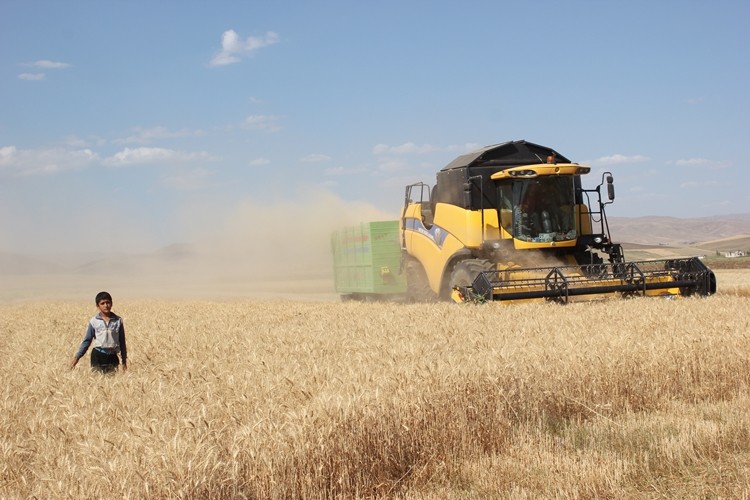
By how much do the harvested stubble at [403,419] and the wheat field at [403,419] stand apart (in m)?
0.02

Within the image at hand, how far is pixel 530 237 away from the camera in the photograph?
1436cm

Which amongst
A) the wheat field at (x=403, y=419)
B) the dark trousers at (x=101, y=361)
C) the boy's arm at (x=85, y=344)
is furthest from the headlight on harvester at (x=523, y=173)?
the boy's arm at (x=85, y=344)

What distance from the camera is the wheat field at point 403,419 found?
4375 mm

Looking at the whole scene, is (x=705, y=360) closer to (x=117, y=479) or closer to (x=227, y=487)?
(x=227, y=487)

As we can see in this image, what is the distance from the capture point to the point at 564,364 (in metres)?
6.79

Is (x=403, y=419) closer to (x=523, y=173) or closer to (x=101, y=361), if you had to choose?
(x=101, y=361)

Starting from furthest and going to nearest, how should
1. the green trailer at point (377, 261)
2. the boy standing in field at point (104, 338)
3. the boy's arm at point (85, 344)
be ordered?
the green trailer at point (377, 261)
the boy standing in field at point (104, 338)
the boy's arm at point (85, 344)

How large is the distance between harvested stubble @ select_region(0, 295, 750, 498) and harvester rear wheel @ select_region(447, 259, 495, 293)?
4.87 m

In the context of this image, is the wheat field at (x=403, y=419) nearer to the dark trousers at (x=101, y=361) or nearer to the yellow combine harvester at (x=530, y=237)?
the dark trousers at (x=101, y=361)

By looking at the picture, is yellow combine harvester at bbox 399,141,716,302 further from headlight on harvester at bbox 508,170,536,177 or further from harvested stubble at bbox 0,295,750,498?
harvested stubble at bbox 0,295,750,498

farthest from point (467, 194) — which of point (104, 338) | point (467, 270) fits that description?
point (104, 338)

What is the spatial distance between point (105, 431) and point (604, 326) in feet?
21.0

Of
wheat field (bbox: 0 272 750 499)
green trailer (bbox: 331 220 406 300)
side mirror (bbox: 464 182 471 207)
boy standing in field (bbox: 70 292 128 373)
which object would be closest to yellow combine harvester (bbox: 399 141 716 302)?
side mirror (bbox: 464 182 471 207)

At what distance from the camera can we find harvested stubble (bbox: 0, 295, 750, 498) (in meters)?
4.38
